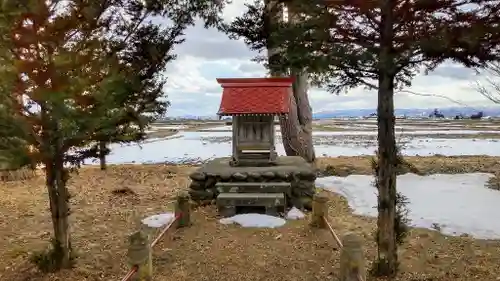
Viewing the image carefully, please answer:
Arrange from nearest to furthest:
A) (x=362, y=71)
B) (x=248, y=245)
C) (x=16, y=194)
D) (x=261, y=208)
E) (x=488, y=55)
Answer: (x=488, y=55) < (x=362, y=71) < (x=248, y=245) < (x=261, y=208) < (x=16, y=194)

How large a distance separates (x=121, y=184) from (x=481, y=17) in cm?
1094

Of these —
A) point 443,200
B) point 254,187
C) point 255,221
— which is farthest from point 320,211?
point 443,200

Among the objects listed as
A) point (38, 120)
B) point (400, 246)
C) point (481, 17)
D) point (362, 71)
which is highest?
point (481, 17)

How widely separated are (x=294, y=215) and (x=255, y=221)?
3.60 ft

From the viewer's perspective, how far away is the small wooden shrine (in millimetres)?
10297

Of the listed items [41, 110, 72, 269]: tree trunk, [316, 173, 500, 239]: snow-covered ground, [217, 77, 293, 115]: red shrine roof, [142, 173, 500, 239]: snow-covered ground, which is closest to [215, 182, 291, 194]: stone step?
[142, 173, 500, 239]: snow-covered ground

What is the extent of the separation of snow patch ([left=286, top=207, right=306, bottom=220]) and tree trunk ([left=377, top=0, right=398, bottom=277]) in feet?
11.2

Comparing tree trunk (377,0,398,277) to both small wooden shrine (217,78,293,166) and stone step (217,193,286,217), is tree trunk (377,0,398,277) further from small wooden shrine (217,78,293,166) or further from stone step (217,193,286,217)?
small wooden shrine (217,78,293,166)

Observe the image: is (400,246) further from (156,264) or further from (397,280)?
(156,264)

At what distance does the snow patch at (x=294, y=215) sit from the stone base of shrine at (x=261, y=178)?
0.33 meters

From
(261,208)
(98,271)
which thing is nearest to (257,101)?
(261,208)

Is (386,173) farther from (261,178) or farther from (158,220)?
(158,220)

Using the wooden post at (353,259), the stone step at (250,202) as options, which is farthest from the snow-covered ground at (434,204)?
the wooden post at (353,259)

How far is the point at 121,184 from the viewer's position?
44.9 feet
